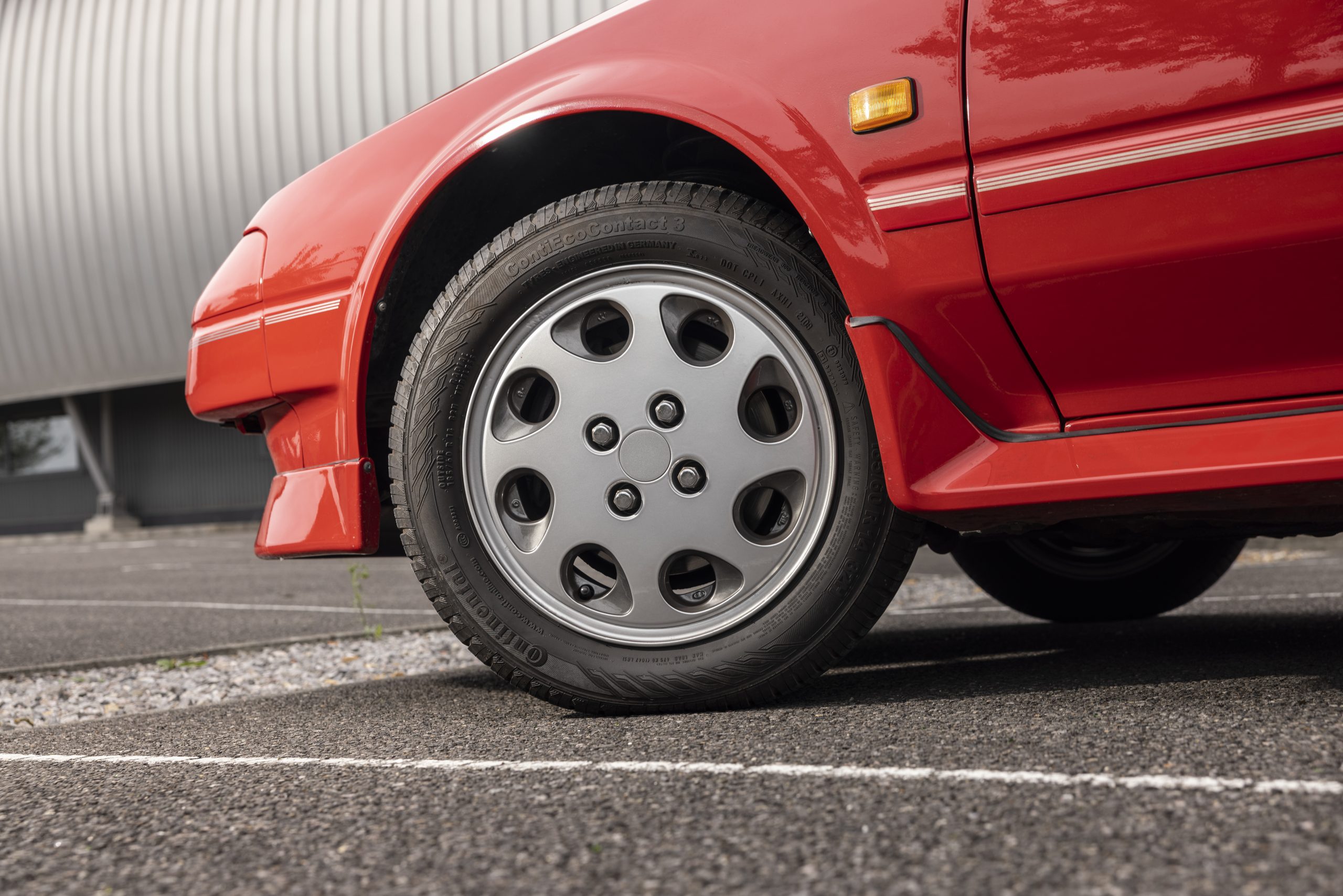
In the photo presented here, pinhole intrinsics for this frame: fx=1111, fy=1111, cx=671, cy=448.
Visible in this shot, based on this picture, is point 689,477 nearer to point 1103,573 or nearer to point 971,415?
point 971,415

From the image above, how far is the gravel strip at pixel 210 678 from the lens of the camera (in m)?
2.97

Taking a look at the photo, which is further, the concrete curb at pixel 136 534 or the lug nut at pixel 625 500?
the concrete curb at pixel 136 534

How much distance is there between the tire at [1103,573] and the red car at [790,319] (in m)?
1.24

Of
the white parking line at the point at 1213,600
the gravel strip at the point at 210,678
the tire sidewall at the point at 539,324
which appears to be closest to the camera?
the tire sidewall at the point at 539,324

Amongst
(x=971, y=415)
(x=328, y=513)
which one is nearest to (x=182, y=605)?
(x=328, y=513)

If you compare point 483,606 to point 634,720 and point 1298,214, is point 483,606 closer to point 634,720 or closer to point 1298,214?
point 634,720

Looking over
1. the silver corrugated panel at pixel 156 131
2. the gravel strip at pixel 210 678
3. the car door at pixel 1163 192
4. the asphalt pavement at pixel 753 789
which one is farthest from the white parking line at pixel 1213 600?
the silver corrugated panel at pixel 156 131

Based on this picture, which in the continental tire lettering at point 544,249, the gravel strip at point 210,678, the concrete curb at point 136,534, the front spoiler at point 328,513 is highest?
the continental tire lettering at point 544,249

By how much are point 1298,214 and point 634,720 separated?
1.33 metres

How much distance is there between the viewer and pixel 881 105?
1821mm

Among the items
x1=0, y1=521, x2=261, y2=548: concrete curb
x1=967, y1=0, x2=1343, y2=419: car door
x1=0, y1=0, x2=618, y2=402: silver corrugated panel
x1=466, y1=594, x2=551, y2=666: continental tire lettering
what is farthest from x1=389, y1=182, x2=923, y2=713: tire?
x1=0, y1=521, x2=261, y2=548: concrete curb

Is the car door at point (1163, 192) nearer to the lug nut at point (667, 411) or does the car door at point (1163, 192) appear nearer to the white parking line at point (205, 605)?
the lug nut at point (667, 411)

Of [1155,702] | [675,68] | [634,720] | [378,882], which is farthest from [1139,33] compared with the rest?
[378,882]

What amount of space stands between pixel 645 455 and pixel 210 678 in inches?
78.1
